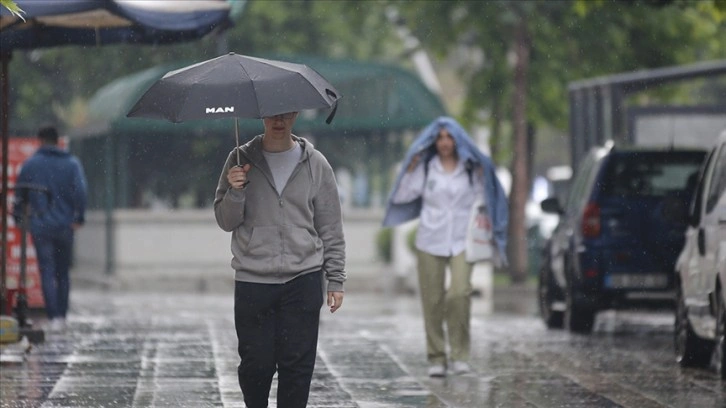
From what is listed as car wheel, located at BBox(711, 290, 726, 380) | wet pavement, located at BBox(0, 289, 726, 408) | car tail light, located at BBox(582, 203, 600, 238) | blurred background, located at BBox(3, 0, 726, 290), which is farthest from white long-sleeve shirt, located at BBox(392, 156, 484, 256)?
blurred background, located at BBox(3, 0, 726, 290)

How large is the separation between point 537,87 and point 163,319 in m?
11.7

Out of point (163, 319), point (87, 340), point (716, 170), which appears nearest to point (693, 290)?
point (716, 170)

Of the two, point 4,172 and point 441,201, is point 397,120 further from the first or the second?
point 441,201

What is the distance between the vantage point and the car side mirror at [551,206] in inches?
714

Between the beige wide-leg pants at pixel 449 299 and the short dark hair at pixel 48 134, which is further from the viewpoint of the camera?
the short dark hair at pixel 48 134

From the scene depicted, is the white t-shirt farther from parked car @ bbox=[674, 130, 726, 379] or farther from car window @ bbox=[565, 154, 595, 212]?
car window @ bbox=[565, 154, 595, 212]

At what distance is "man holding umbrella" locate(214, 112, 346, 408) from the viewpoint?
8.46 metres

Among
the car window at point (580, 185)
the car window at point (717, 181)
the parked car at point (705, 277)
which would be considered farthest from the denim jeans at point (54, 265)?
the car window at point (717, 181)

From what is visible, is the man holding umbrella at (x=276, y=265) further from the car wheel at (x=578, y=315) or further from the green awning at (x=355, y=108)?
the green awning at (x=355, y=108)

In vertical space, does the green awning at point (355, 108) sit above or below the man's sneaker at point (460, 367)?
above

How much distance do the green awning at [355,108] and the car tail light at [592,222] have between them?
14028 millimetres

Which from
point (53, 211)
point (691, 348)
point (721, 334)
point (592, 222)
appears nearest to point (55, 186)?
point (53, 211)

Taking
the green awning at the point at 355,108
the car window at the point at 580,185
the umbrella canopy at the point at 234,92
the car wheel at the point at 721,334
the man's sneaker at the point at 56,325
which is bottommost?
the man's sneaker at the point at 56,325

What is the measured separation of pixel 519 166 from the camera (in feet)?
94.9
